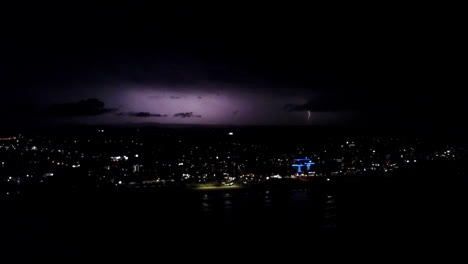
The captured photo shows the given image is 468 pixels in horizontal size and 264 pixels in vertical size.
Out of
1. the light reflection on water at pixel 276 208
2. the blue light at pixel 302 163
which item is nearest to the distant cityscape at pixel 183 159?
the blue light at pixel 302 163

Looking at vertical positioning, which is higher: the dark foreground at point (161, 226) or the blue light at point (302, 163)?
the dark foreground at point (161, 226)

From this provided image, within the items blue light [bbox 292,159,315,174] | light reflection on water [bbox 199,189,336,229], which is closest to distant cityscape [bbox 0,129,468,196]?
blue light [bbox 292,159,315,174]

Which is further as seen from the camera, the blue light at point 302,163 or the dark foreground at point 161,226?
the blue light at point 302,163

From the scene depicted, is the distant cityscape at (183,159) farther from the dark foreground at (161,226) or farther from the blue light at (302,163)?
the dark foreground at (161,226)

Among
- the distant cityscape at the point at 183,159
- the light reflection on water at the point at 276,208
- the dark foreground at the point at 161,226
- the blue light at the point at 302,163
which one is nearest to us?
the dark foreground at the point at 161,226

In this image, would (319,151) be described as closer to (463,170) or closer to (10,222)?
(463,170)

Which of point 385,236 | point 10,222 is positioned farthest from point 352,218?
point 10,222

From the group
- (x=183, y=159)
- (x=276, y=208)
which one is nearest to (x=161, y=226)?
(x=276, y=208)

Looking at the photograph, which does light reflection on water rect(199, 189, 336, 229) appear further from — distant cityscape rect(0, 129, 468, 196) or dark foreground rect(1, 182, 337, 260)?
distant cityscape rect(0, 129, 468, 196)

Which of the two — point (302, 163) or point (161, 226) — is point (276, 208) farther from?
point (302, 163)
